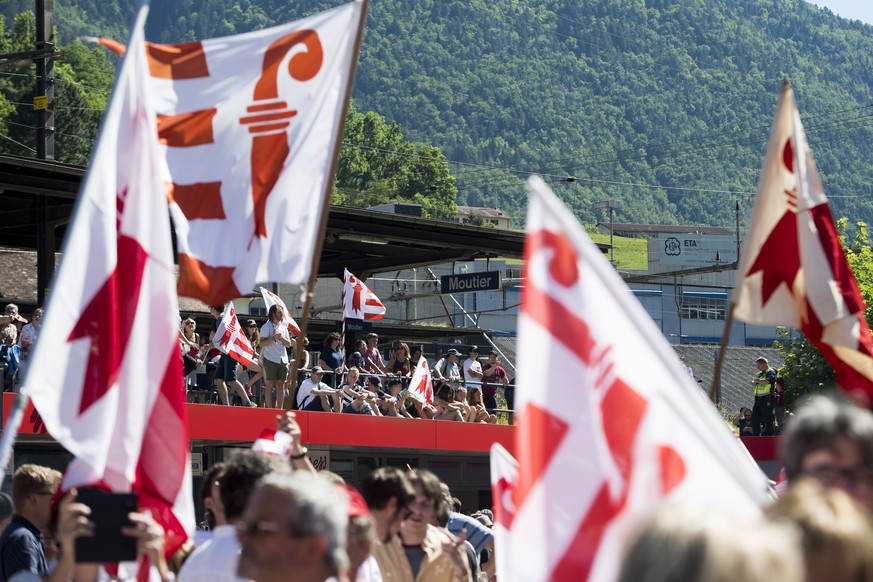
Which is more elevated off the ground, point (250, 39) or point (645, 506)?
point (250, 39)

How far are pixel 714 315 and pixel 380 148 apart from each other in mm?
34184

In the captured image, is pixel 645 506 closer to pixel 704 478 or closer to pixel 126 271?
pixel 704 478

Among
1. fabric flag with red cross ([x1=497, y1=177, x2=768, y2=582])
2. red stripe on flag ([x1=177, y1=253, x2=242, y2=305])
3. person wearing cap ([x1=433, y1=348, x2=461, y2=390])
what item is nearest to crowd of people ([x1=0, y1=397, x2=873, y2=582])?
fabric flag with red cross ([x1=497, y1=177, x2=768, y2=582])

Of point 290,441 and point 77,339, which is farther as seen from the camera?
point 290,441

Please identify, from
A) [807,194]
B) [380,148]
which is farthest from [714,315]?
[807,194]

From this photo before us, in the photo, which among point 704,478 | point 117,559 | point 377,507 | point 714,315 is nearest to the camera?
point 704,478

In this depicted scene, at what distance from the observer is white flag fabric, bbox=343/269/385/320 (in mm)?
23625

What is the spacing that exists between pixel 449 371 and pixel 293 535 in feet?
67.0

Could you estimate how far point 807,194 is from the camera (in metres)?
7.07

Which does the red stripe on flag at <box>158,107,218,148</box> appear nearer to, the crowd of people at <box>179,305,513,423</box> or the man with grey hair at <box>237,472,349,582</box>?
the man with grey hair at <box>237,472,349,582</box>

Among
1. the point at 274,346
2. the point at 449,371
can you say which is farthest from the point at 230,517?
the point at 449,371

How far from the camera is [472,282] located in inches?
1180

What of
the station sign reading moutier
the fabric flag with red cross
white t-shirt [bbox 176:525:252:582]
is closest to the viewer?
the fabric flag with red cross

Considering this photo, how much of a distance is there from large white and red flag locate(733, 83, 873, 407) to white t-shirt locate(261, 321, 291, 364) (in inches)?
479
